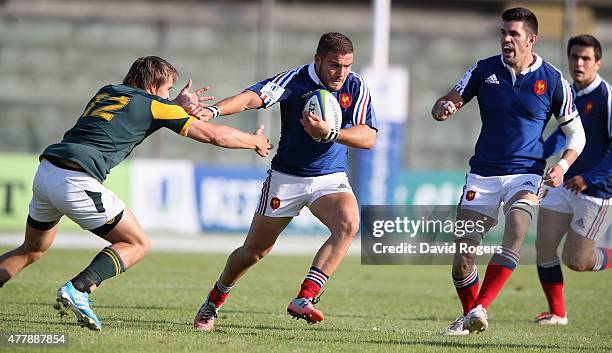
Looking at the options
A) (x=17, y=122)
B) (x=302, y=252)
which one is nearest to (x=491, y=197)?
(x=302, y=252)

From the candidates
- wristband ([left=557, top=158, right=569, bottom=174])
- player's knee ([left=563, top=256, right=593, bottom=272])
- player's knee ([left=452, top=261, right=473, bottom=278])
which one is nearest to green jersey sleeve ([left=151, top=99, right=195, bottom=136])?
player's knee ([left=452, top=261, right=473, bottom=278])

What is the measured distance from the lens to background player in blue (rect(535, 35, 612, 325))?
33.2 ft

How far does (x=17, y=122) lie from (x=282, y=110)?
18.0 m

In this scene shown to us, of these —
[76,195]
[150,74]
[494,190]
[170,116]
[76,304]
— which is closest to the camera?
[76,304]

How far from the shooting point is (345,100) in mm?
8500

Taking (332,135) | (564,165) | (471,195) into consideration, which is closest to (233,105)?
(332,135)

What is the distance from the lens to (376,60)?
850 inches

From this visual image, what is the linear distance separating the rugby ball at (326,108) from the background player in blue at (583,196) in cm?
302

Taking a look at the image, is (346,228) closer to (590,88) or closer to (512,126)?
(512,126)

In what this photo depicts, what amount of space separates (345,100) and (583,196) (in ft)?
10.5

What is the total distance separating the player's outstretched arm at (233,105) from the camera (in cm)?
801

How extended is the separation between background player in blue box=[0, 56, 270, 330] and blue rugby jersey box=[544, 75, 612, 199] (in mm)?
3897

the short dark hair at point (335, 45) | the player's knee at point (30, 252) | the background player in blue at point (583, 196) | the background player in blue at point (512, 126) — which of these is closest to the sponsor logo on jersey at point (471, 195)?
the background player in blue at point (512, 126)

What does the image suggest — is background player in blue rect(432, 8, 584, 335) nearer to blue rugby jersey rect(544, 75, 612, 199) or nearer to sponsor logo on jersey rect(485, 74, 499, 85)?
sponsor logo on jersey rect(485, 74, 499, 85)
